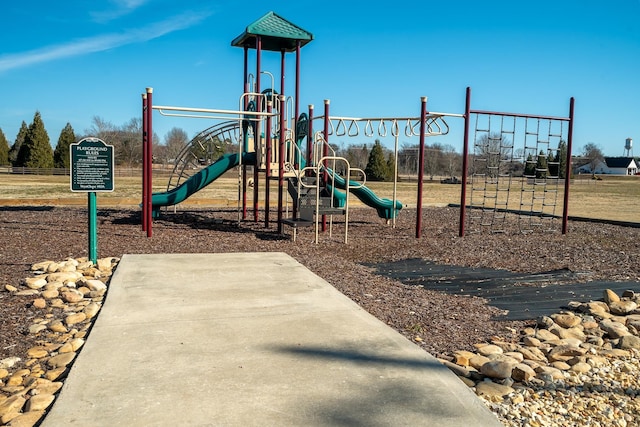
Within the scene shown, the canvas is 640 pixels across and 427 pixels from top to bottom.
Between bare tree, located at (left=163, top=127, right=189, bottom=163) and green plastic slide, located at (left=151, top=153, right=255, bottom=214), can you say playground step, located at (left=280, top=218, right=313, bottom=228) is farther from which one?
bare tree, located at (left=163, top=127, right=189, bottom=163)

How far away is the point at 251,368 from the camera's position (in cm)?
357

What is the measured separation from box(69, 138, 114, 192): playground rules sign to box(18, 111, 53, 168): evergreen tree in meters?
44.6

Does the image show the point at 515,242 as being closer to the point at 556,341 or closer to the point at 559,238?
the point at 559,238

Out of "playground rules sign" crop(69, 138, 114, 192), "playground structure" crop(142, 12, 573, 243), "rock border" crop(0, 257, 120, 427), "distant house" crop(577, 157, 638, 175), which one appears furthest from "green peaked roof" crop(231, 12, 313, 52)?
"distant house" crop(577, 157, 638, 175)

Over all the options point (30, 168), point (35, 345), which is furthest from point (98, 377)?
point (30, 168)

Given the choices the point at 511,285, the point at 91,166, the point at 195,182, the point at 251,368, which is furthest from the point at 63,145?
the point at 251,368

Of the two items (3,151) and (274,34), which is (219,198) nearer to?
(274,34)

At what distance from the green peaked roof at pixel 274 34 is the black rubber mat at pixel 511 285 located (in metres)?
6.38

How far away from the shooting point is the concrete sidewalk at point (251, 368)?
2930 mm

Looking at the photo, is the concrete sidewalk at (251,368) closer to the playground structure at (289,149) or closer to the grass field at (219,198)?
the playground structure at (289,149)

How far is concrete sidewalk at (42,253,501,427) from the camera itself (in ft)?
9.61

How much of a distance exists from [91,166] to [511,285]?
5621 millimetres

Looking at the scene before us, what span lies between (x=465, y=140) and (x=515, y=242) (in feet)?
7.44

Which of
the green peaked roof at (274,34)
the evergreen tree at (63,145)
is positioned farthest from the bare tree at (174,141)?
the green peaked roof at (274,34)
